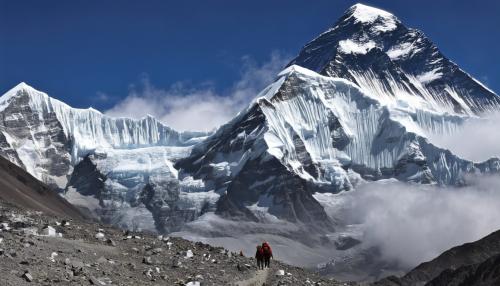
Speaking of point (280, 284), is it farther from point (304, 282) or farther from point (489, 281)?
point (489, 281)

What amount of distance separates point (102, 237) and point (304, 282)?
32.7 feet

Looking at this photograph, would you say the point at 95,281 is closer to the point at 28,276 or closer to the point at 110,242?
the point at 28,276

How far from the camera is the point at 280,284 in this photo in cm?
4284

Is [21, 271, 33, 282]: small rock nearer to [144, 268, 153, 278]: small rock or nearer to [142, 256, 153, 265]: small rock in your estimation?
[144, 268, 153, 278]: small rock

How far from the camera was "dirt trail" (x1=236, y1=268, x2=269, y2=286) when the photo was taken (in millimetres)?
41559

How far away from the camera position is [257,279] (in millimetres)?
43281

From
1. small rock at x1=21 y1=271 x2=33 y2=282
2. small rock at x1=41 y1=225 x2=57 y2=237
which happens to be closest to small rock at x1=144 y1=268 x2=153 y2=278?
small rock at x1=41 y1=225 x2=57 y2=237

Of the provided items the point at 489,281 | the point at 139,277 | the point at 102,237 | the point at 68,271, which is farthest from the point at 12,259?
the point at 489,281

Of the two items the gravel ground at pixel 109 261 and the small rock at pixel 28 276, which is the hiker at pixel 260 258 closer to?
the gravel ground at pixel 109 261

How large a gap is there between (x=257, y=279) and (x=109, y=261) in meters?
8.11

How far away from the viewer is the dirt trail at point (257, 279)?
41.6m

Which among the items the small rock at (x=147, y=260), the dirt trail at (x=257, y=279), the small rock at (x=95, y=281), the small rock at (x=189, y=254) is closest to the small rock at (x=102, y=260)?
the small rock at (x=147, y=260)

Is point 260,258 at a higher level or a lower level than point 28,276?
higher

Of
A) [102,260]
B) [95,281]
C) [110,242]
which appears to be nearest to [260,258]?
[110,242]
